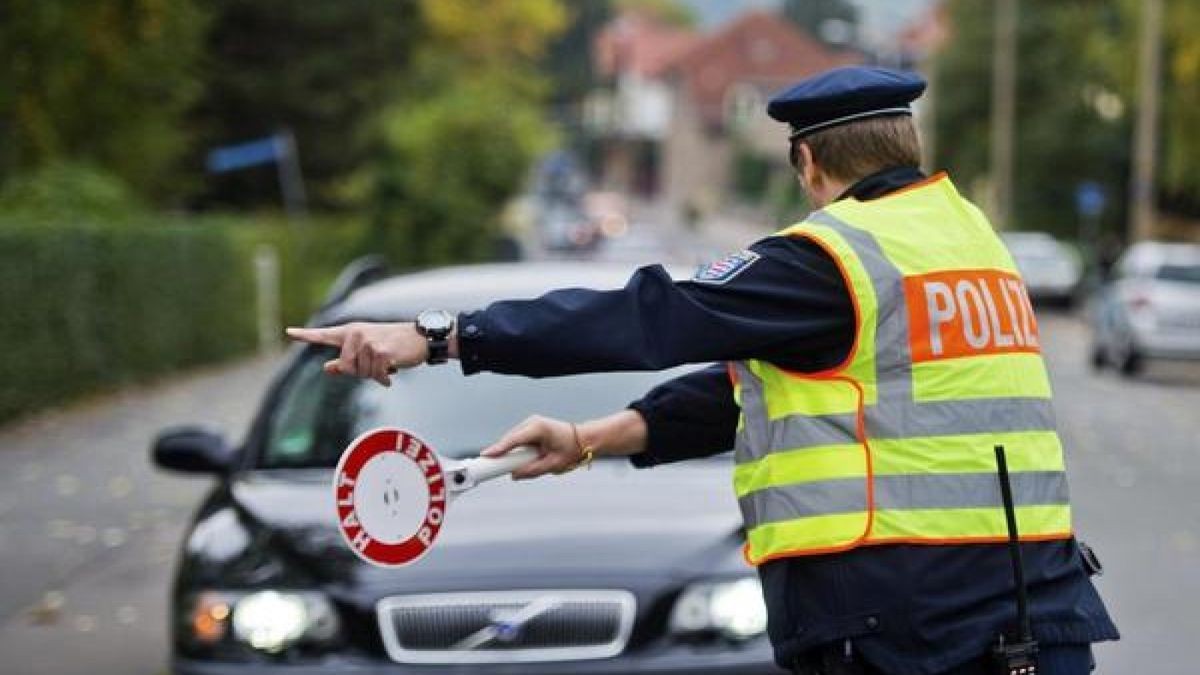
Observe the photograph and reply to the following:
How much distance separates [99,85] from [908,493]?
2450 cm

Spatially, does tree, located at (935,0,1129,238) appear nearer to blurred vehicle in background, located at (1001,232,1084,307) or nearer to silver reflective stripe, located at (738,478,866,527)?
blurred vehicle in background, located at (1001,232,1084,307)

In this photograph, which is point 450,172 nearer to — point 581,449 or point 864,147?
point 581,449

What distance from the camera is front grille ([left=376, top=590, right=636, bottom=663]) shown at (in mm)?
5473

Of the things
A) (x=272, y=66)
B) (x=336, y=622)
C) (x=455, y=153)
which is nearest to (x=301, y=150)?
(x=272, y=66)

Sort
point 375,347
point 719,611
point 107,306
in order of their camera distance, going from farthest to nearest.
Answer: point 107,306 → point 719,611 → point 375,347

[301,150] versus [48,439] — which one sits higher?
[301,150]

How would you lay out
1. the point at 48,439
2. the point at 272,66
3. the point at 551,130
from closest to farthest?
the point at 48,439 < the point at 551,130 < the point at 272,66

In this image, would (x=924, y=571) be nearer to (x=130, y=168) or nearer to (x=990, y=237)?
(x=990, y=237)

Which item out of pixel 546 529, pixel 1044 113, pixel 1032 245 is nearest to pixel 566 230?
pixel 1044 113

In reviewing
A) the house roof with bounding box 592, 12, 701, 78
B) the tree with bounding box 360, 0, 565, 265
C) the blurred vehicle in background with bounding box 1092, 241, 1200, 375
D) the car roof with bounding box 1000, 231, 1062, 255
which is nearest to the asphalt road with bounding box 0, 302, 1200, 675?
the blurred vehicle in background with bounding box 1092, 241, 1200, 375

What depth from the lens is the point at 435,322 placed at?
11.0ft

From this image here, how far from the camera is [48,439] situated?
17.5m

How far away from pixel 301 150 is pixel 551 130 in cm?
1279

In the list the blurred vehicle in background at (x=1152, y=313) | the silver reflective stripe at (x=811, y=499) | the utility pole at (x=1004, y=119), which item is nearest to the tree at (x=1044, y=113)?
the utility pole at (x=1004, y=119)
